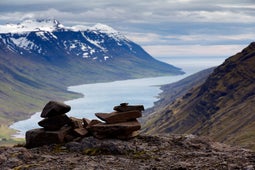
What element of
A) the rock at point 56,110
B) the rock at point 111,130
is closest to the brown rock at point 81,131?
the rock at point 111,130

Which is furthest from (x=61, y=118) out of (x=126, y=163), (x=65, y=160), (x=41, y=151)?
(x=126, y=163)

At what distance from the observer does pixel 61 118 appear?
125 ft

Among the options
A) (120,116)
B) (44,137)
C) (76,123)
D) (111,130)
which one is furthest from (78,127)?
(111,130)

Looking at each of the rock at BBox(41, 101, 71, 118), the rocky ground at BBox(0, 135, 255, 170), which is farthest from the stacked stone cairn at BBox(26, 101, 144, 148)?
the rocky ground at BBox(0, 135, 255, 170)

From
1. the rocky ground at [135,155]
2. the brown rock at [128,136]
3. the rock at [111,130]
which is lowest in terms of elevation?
the rocky ground at [135,155]

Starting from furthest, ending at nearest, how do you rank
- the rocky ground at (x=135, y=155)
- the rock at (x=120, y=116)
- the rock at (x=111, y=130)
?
the rock at (x=120, y=116), the rock at (x=111, y=130), the rocky ground at (x=135, y=155)

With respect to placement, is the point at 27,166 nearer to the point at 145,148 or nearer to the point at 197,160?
the point at 145,148

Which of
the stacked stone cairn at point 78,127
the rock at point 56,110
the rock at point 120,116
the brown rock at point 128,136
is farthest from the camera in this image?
the rock at point 56,110

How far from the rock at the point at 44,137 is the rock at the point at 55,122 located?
86cm

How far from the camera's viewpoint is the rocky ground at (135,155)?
27.7m

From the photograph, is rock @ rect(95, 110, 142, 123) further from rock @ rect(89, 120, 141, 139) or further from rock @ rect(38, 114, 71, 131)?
rock @ rect(38, 114, 71, 131)

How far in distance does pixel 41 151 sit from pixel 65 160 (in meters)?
4.43

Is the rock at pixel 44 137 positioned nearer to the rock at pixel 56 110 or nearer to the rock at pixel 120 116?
the rock at pixel 56 110

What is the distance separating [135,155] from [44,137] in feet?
28.8
